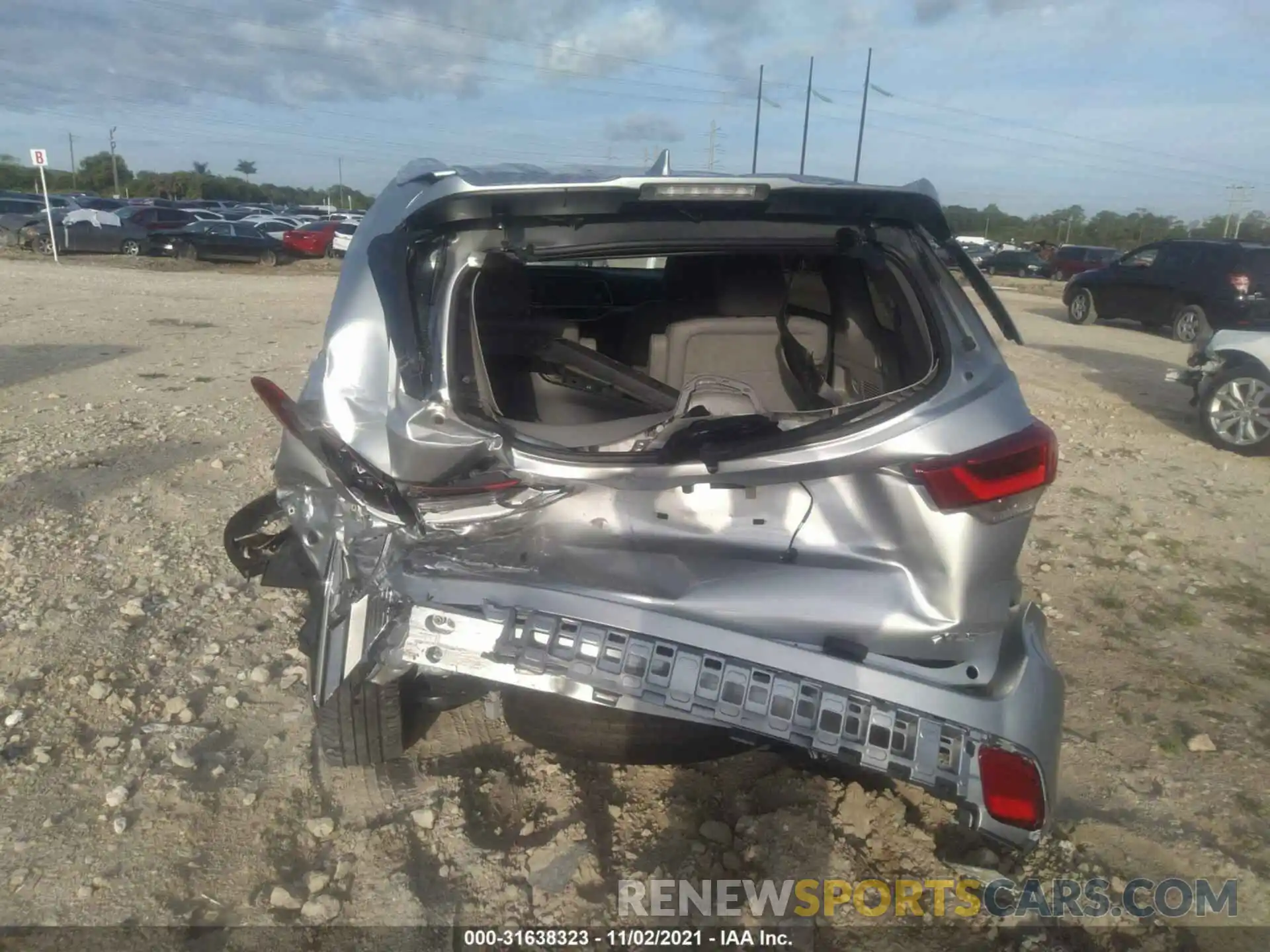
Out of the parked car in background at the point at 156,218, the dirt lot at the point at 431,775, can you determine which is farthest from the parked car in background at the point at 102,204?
the dirt lot at the point at 431,775

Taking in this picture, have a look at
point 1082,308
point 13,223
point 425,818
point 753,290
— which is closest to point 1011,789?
point 425,818

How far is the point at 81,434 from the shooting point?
6215mm

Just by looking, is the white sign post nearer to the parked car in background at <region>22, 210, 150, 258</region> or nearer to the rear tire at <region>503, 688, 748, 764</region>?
the parked car in background at <region>22, 210, 150, 258</region>

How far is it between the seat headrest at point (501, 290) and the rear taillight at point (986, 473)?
124 centimetres

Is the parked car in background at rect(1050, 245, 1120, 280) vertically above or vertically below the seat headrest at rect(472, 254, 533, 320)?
below

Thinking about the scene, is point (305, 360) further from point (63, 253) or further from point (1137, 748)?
point (63, 253)

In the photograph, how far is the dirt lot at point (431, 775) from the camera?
97.4 inches

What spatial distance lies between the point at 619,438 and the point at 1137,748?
2182 millimetres

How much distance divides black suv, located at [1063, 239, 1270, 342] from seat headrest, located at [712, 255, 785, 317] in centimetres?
1190

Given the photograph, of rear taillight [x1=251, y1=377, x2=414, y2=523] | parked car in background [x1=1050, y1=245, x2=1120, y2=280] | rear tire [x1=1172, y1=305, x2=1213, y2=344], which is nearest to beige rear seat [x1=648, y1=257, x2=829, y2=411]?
rear taillight [x1=251, y1=377, x2=414, y2=523]

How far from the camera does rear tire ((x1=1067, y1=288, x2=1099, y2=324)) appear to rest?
56.3ft

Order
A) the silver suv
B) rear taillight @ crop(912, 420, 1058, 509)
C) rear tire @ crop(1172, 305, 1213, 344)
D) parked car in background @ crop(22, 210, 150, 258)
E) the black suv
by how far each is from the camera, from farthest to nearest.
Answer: parked car in background @ crop(22, 210, 150, 258) < rear tire @ crop(1172, 305, 1213, 344) < the black suv < rear taillight @ crop(912, 420, 1058, 509) < the silver suv

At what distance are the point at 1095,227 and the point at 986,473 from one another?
67.6m

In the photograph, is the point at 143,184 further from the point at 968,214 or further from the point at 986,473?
the point at 986,473
